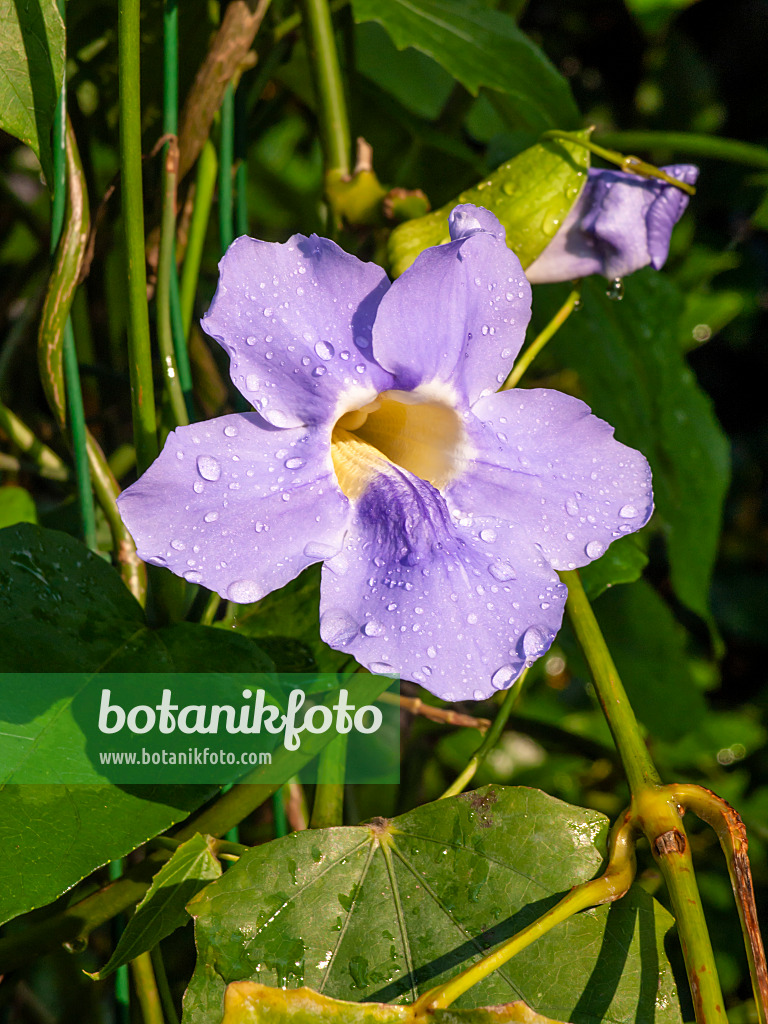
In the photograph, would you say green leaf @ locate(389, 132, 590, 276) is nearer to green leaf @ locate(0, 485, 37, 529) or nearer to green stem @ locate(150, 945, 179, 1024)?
green leaf @ locate(0, 485, 37, 529)

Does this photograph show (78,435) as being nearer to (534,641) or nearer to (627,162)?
(534,641)

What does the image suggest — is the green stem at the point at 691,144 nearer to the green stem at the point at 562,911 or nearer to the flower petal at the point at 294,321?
the flower petal at the point at 294,321

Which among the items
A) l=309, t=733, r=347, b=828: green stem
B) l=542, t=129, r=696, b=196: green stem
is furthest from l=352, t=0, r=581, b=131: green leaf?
l=309, t=733, r=347, b=828: green stem

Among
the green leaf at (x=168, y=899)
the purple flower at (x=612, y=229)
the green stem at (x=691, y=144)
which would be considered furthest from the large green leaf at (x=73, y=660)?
the green stem at (x=691, y=144)

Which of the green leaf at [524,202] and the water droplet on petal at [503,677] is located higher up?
the green leaf at [524,202]

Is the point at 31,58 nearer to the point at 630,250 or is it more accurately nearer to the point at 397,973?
the point at 630,250

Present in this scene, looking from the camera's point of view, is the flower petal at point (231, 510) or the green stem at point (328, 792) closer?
the flower petal at point (231, 510)

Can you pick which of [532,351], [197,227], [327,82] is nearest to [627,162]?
[532,351]
